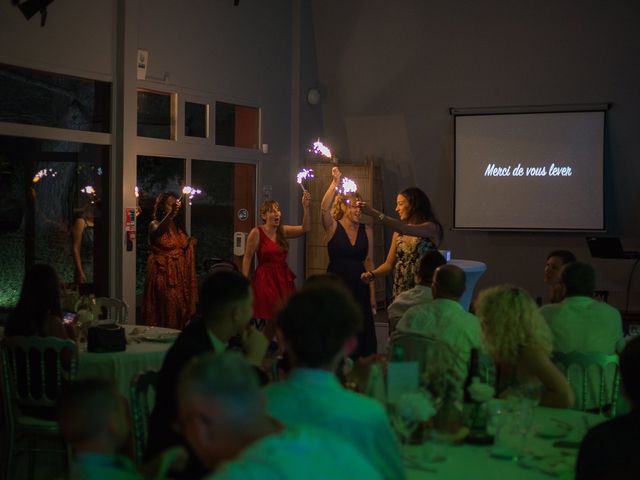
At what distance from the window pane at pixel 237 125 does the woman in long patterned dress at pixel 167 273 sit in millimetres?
1562

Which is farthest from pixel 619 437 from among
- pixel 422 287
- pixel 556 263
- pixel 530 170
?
pixel 530 170

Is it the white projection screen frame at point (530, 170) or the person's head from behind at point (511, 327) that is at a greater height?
the white projection screen frame at point (530, 170)

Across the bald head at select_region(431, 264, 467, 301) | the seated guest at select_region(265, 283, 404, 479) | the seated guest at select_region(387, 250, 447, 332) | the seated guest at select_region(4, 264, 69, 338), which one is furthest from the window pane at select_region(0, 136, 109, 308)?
the seated guest at select_region(265, 283, 404, 479)

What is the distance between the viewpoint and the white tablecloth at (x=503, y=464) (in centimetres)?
266

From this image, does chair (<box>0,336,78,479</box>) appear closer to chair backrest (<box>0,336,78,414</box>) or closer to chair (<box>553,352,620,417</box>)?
chair backrest (<box>0,336,78,414</box>)

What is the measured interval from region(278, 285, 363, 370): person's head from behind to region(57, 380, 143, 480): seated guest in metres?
0.49

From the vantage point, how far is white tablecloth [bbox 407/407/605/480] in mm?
2664

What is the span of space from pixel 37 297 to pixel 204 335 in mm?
2201

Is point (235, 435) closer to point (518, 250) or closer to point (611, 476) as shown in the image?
point (611, 476)

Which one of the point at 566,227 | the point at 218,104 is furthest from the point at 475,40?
the point at 218,104

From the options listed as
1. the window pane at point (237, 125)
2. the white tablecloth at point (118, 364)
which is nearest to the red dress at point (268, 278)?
the window pane at point (237, 125)

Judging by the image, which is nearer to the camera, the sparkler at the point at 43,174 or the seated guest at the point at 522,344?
the seated guest at the point at 522,344

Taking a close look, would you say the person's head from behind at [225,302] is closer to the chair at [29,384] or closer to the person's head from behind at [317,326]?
the person's head from behind at [317,326]

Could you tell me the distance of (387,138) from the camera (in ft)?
40.6
